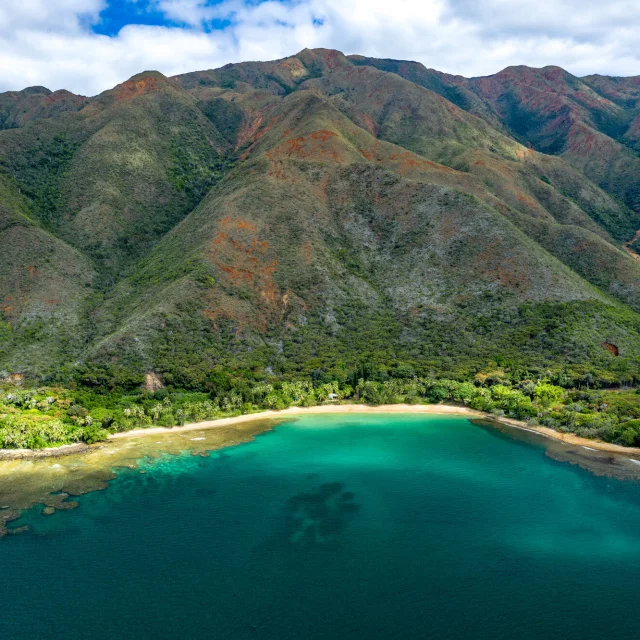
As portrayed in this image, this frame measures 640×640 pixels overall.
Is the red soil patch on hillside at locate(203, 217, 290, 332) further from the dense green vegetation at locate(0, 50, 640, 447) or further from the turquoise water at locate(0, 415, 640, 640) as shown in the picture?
the turquoise water at locate(0, 415, 640, 640)

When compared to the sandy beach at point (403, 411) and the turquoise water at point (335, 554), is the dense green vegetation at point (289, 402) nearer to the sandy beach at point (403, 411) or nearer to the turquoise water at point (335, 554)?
the sandy beach at point (403, 411)

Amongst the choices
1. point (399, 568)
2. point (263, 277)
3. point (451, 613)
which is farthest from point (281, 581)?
point (263, 277)

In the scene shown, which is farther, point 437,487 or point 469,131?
point 469,131

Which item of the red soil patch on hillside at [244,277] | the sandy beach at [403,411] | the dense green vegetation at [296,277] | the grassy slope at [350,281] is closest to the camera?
the sandy beach at [403,411]

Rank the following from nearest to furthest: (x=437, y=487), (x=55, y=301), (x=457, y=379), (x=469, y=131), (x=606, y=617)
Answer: (x=606, y=617) < (x=437, y=487) < (x=457, y=379) < (x=55, y=301) < (x=469, y=131)

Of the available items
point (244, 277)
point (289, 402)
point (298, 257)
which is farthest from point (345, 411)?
point (298, 257)

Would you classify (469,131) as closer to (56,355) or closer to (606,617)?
(56,355)

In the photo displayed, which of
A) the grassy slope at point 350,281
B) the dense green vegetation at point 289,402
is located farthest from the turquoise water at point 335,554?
the grassy slope at point 350,281
